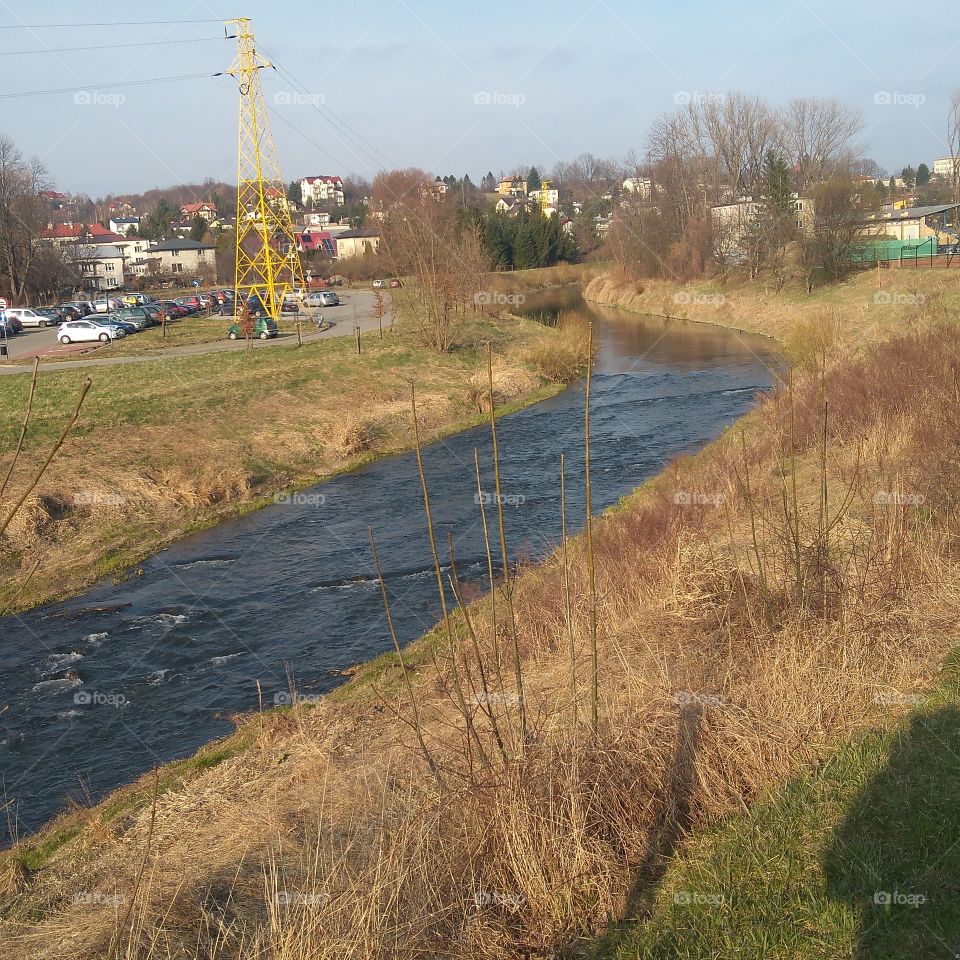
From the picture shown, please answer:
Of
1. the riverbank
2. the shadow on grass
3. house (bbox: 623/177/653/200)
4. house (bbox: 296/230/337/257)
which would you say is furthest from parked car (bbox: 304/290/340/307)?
the shadow on grass

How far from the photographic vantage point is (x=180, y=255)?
102m

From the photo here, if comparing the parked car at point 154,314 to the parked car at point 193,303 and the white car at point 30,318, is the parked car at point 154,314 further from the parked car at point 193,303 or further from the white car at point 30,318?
the white car at point 30,318

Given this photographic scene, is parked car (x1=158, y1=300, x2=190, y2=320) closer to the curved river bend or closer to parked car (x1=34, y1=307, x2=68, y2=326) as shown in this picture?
parked car (x1=34, y1=307, x2=68, y2=326)

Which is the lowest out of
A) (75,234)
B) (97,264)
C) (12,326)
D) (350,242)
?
Result: (12,326)

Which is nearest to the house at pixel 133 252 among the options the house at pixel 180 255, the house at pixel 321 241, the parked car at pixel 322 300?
the house at pixel 180 255

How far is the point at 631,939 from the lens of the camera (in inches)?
172

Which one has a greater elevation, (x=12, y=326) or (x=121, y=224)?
(x=121, y=224)

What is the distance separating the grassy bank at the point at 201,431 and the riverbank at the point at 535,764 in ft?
23.9

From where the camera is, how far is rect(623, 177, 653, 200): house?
6756 centimetres

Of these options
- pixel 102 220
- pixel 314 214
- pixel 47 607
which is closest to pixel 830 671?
pixel 47 607

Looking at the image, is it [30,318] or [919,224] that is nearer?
[30,318]

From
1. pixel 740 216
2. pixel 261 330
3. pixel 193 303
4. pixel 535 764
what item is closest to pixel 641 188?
pixel 740 216

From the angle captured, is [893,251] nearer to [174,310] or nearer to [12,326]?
[174,310]

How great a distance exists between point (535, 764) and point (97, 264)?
97635 mm
